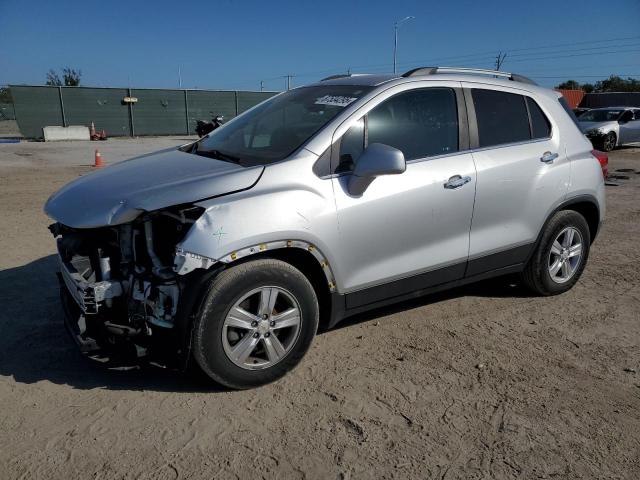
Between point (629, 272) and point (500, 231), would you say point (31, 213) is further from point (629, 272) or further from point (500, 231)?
point (629, 272)

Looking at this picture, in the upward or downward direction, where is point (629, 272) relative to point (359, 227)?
downward

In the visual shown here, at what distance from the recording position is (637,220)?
7754mm

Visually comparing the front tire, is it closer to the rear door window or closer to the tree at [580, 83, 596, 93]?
the rear door window

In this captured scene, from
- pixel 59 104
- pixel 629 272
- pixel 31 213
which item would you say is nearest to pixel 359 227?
pixel 629 272

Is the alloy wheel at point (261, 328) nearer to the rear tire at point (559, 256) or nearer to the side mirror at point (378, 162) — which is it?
the side mirror at point (378, 162)

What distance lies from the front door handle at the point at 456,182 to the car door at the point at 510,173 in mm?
145

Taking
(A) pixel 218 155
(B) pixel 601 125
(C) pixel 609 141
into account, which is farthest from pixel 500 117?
(C) pixel 609 141

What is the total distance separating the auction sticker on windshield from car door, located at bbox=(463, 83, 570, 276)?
101cm

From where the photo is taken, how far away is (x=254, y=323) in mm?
3025

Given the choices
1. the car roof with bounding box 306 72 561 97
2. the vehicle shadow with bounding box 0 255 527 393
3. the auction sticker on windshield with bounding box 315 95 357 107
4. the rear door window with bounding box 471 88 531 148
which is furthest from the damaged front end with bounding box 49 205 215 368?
the rear door window with bounding box 471 88 531 148

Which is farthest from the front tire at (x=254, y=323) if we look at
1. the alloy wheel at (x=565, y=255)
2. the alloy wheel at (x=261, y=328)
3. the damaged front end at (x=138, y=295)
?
the alloy wheel at (x=565, y=255)

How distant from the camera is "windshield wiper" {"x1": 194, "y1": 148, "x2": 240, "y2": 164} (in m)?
3.47

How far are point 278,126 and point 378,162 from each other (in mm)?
1058

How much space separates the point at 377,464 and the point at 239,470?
0.67 metres
